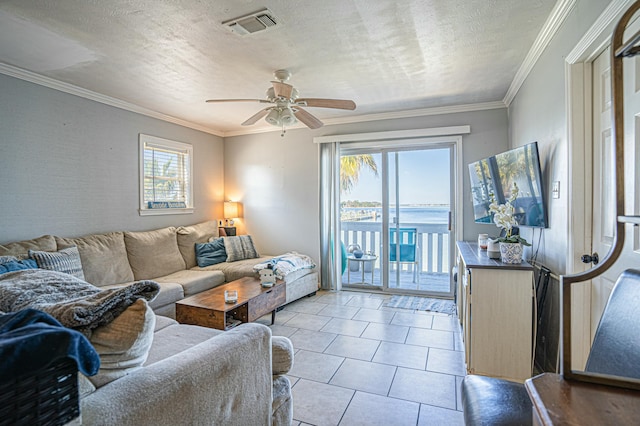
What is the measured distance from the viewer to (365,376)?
7.89 feet

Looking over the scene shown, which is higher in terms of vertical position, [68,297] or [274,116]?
[274,116]

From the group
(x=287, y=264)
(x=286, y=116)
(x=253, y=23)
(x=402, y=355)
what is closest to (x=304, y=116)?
(x=286, y=116)

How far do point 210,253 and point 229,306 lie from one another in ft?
6.07

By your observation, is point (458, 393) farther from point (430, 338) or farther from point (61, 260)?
point (61, 260)

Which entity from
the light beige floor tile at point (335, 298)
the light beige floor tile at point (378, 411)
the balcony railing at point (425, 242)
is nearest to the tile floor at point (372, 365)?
the light beige floor tile at point (378, 411)

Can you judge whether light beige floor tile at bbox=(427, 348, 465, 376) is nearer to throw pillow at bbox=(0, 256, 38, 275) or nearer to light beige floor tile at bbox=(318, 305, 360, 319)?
light beige floor tile at bbox=(318, 305, 360, 319)

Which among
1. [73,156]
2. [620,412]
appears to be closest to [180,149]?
[73,156]

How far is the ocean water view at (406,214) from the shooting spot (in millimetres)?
4371

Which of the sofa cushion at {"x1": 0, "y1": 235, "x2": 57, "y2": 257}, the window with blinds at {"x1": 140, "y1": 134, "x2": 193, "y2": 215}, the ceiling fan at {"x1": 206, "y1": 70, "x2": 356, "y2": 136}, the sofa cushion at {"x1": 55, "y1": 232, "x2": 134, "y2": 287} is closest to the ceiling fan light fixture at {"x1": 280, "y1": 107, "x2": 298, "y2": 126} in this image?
the ceiling fan at {"x1": 206, "y1": 70, "x2": 356, "y2": 136}

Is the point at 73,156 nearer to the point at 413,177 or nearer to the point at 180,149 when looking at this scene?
the point at 180,149

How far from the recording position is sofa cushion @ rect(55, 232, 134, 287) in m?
3.19

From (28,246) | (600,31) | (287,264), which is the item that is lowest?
(287,264)

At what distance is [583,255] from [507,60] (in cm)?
189

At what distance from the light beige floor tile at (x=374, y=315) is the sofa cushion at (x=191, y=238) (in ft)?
7.85
